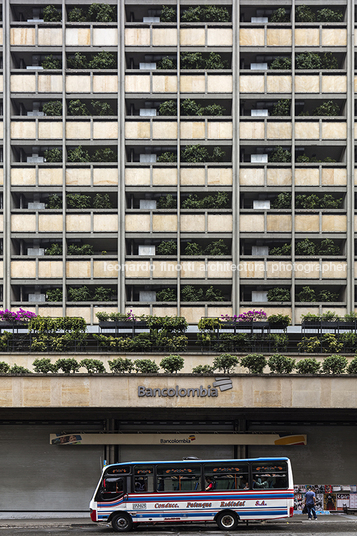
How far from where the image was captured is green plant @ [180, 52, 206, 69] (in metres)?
39.3

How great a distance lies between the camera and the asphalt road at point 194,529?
58.3 feet

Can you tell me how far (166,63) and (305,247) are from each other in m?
19.3

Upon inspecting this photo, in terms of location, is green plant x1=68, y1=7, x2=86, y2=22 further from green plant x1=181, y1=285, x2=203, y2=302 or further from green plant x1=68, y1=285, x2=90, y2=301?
green plant x1=181, y1=285, x2=203, y2=302

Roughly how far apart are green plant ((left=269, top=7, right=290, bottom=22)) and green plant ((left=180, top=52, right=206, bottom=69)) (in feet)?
23.2

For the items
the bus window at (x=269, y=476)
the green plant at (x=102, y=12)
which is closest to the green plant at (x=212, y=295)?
the bus window at (x=269, y=476)

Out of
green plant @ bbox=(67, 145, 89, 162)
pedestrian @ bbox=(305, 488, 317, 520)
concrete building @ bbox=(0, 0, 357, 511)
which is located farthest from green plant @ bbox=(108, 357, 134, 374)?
green plant @ bbox=(67, 145, 89, 162)

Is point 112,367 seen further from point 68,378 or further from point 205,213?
point 205,213

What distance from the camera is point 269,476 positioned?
18.7 m

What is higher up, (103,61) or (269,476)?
(103,61)

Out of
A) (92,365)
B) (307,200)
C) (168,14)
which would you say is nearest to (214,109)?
(168,14)

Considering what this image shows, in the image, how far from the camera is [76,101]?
3934 centimetres

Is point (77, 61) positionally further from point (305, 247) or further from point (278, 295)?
point (278, 295)

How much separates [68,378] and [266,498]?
37.1 ft

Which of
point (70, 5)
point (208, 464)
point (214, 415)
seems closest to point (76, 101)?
point (70, 5)
